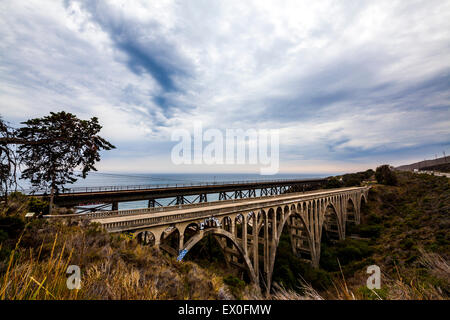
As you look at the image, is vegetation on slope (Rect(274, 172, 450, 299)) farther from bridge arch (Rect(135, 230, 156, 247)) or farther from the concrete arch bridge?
bridge arch (Rect(135, 230, 156, 247))

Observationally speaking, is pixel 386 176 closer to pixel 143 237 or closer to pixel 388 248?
pixel 388 248

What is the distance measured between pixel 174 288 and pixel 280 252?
29.8m

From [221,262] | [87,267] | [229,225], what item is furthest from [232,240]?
[87,267]

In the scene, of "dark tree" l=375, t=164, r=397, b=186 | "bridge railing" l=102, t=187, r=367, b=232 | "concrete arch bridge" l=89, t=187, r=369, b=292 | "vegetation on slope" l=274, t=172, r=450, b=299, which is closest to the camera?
"bridge railing" l=102, t=187, r=367, b=232

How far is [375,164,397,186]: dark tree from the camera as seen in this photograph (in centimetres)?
5659

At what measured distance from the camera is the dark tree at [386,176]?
56594mm

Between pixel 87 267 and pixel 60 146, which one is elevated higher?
pixel 60 146

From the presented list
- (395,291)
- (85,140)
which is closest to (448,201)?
(395,291)

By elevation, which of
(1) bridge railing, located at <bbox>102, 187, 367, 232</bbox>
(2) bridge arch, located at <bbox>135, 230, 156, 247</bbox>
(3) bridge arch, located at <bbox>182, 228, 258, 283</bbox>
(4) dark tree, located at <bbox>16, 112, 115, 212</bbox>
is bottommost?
(3) bridge arch, located at <bbox>182, 228, 258, 283</bbox>

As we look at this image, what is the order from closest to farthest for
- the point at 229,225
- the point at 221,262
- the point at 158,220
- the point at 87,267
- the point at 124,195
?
1. the point at 87,267
2. the point at 158,220
3. the point at 229,225
4. the point at 221,262
5. the point at 124,195

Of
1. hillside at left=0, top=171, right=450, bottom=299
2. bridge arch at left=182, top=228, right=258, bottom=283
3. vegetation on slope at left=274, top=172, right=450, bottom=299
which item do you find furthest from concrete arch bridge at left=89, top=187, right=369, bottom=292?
vegetation on slope at left=274, top=172, right=450, bottom=299

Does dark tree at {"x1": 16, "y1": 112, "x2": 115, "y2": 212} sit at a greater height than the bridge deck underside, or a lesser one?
greater

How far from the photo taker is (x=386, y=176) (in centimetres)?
5834
